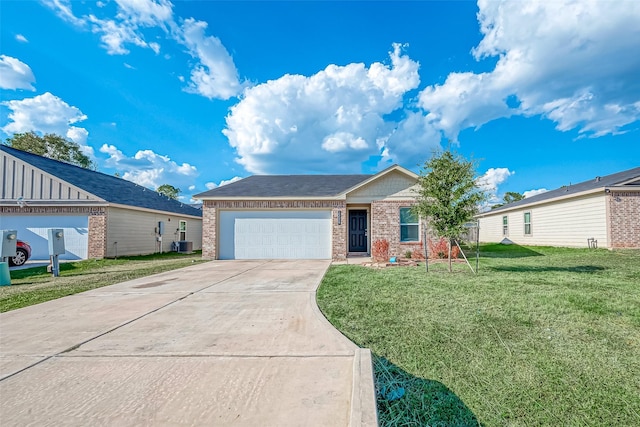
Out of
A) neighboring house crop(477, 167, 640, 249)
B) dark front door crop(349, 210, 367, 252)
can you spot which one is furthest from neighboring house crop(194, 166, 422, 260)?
neighboring house crop(477, 167, 640, 249)

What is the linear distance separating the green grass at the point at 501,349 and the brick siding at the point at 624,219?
9.17 meters

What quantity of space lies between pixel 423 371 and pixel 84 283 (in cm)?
839

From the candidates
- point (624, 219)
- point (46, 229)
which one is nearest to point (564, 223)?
point (624, 219)

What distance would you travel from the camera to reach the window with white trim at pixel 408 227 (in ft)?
42.7

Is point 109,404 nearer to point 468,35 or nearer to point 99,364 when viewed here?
point 99,364

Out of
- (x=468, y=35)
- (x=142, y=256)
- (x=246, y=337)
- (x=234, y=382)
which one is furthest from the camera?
(x=142, y=256)

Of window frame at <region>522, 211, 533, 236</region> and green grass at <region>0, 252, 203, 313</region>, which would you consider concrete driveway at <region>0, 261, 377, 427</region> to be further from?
window frame at <region>522, 211, 533, 236</region>

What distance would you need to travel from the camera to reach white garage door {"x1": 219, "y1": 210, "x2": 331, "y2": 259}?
13078mm

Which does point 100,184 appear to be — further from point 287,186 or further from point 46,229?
point 287,186

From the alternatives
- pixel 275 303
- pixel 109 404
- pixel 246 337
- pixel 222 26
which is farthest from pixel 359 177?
pixel 109 404

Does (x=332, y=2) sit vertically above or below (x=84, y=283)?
above

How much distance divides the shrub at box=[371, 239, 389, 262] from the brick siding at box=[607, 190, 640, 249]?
32.4 feet

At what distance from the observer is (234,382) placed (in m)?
2.43

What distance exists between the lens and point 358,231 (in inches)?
586
